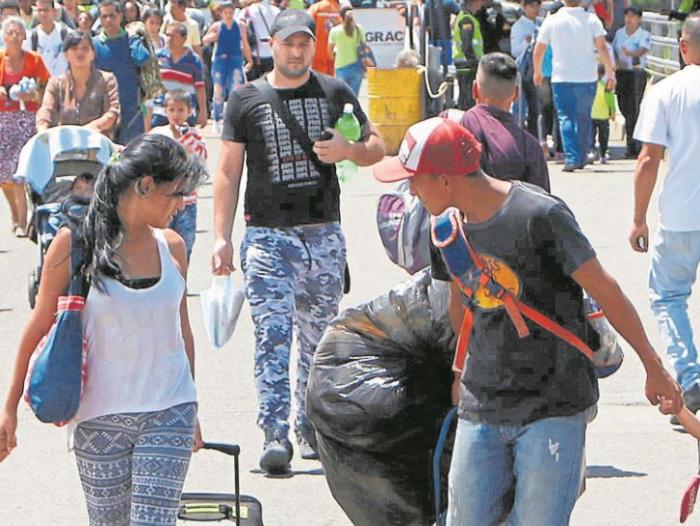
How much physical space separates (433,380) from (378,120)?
13.6 meters

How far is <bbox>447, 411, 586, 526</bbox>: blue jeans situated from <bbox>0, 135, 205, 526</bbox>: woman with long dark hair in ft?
2.66

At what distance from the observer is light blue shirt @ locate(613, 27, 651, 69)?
758 inches

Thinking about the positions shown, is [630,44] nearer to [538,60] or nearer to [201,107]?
[538,60]

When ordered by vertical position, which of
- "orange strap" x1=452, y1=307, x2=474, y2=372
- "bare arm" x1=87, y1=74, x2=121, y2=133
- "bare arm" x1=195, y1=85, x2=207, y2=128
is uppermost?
"orange strap" x1=452, y1=307, x2=474, y2=372

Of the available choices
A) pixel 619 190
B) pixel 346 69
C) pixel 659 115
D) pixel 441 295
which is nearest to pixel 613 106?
pixel 619 190

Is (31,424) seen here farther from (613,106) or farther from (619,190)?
(613,106)

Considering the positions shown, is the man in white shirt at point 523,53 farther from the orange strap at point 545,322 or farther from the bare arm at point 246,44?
the orange strap at point 545,322

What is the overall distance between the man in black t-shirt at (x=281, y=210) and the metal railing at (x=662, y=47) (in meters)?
12.7

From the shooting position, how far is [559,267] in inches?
182

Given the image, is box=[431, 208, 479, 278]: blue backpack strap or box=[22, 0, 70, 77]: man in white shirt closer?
box=[431, 208, 479, 278]: blue backpack strap

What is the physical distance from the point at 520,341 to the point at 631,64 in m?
15.1

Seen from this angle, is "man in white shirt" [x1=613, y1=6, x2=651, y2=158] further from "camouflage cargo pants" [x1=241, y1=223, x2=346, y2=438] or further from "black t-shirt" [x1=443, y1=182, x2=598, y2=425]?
"black t-shirt" [x1=443, y1=182, x2=598, y2=425]

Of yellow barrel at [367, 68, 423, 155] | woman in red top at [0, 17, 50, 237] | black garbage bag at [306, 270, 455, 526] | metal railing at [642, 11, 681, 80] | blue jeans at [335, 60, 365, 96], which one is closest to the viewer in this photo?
black garbage bag at [306, 270, 455, 526]

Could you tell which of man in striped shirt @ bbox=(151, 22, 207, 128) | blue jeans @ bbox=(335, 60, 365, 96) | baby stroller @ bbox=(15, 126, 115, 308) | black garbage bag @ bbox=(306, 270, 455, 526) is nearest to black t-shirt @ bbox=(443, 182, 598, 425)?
black garbage bag @ bbox=(306, 270, 455, 526)
